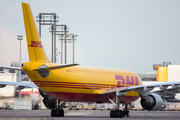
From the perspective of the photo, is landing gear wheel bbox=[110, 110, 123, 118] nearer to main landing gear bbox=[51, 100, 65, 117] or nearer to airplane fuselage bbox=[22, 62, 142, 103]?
airplane fuselage bbox=[22, 62, 142, 103]

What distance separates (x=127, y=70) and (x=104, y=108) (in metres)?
20.6

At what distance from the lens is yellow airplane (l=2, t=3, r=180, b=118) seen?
83.4 ft

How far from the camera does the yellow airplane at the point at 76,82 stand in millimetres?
25422

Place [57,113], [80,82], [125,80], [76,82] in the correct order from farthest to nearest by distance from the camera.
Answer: [125,80]
[57,113]
[80,82]
[76,82]

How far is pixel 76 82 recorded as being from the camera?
27297mm

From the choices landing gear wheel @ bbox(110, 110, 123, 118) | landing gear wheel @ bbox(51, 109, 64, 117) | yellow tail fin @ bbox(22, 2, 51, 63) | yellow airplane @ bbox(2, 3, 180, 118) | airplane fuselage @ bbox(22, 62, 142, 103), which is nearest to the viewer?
yellow tail fin @ bbox(22, 2, 51, 63)

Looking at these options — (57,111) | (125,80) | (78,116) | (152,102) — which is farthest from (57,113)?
(152,102)

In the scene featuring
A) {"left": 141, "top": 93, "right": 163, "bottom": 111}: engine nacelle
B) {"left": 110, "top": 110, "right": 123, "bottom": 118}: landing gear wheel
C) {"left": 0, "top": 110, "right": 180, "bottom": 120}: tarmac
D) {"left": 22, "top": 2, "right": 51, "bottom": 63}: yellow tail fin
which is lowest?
{"left": 0, "top": 110, "right": 180, "bottom": 120}: tarmac

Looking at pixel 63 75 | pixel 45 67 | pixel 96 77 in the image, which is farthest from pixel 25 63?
pixel 96 77

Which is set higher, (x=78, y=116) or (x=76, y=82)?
(x=76, y=82)

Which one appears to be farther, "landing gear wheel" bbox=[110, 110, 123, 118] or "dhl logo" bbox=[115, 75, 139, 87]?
"dhl logo" bbox=[115, 75, 139, 87]

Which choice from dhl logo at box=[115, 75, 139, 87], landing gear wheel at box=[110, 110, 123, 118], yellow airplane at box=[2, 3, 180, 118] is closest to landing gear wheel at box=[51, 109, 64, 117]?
yellow airplane at box=[2, 3, 180, 118]

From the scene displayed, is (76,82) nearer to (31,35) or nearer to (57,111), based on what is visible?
(57,111)

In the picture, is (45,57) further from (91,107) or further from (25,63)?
(91,107)
